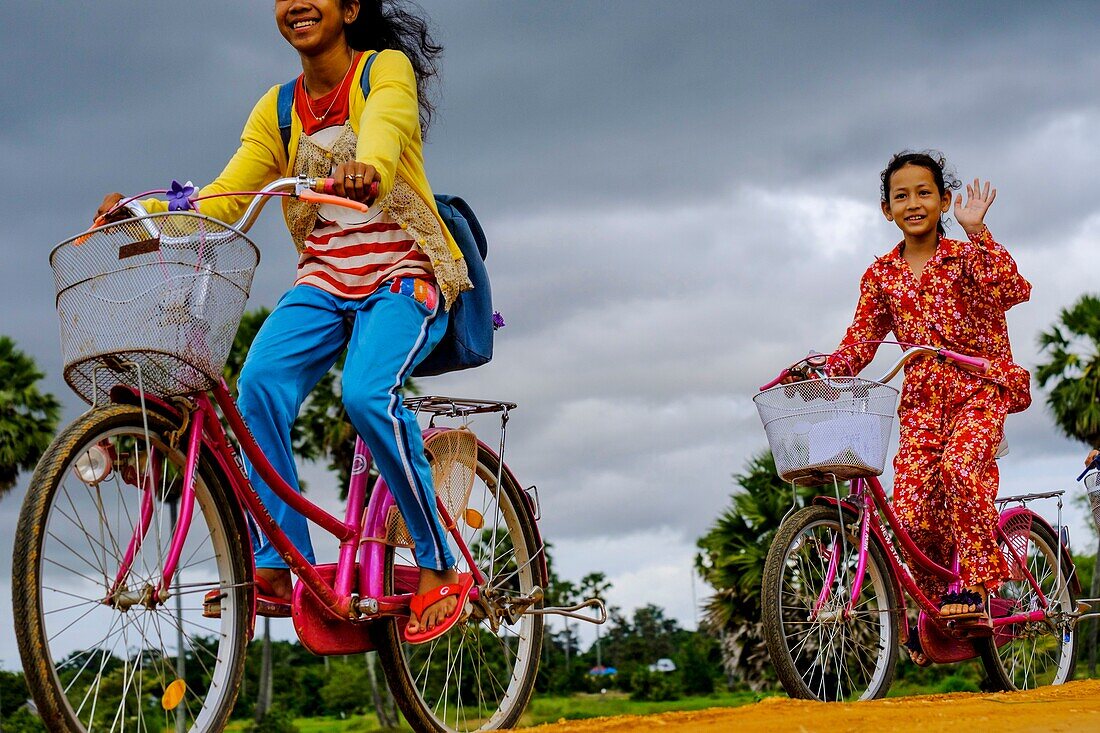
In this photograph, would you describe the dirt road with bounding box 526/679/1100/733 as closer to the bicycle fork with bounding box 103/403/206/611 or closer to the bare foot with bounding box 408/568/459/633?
the bare foot with bounding box 408/568/459/633

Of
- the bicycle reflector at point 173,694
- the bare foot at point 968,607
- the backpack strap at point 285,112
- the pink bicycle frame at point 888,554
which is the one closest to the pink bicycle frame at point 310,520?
the bicycle reflector at point 173,694

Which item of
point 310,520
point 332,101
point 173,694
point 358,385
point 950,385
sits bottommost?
point 173,694

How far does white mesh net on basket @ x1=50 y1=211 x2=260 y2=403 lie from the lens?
3.51m

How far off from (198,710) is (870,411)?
3.07m

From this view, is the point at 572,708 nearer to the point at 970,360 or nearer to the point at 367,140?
the point at 970,360

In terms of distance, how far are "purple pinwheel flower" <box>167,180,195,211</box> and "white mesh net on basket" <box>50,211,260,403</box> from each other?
201 mm

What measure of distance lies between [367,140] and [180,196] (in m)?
0.67

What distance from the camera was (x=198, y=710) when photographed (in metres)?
4.00

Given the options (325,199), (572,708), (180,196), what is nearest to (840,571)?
(325,199)

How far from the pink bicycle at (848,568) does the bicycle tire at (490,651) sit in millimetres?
1017

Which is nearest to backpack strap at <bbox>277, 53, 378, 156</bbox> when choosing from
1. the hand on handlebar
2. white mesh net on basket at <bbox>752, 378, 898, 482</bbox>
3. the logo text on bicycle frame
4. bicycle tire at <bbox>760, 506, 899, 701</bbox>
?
the hand on handlebar

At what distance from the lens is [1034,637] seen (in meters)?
7.27

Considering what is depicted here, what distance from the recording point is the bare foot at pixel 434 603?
Answer: 4.62 metres

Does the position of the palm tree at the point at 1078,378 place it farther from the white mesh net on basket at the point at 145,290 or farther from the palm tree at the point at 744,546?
the white mesh net on basket at the point at 145,290
